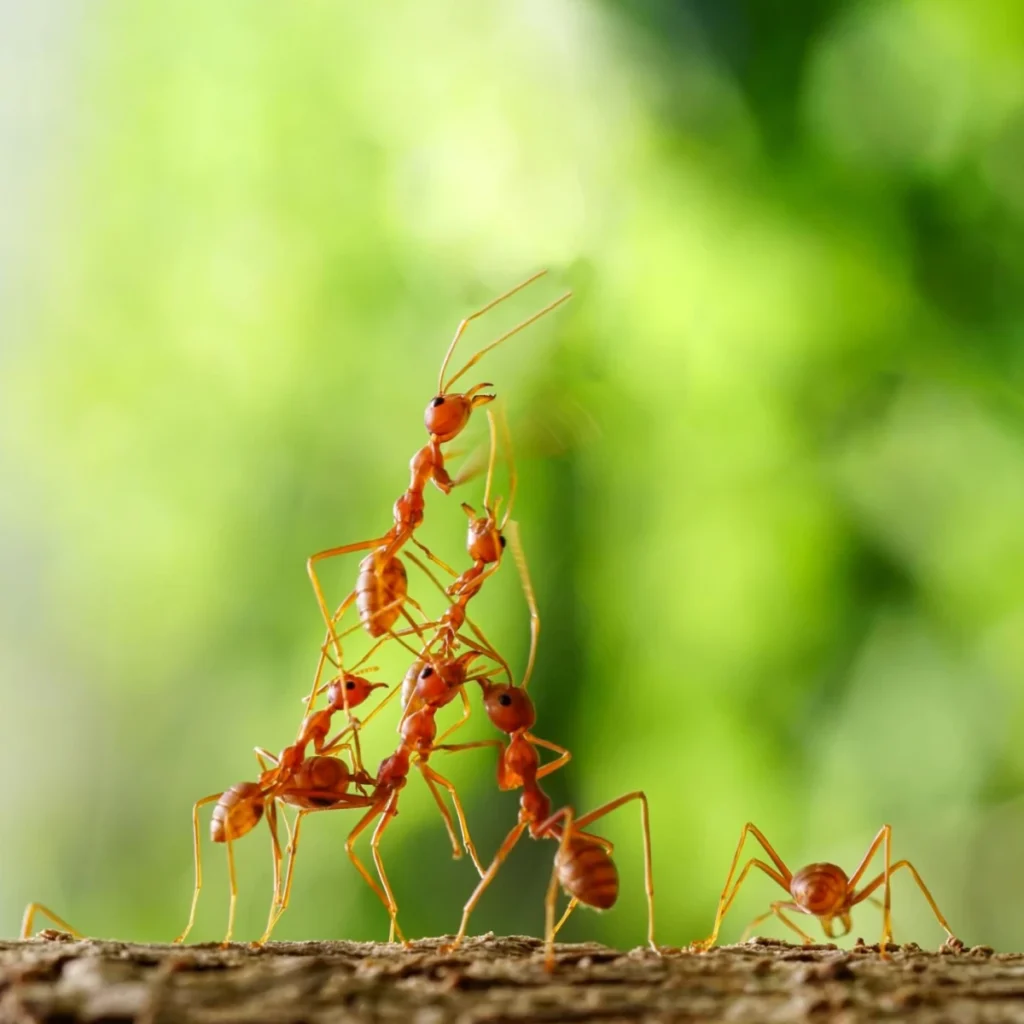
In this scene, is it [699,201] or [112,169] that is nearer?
[699,201]

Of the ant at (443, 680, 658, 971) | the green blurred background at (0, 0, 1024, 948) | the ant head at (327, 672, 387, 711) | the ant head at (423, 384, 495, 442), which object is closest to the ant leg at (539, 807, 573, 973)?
the ant at (443, 680, 658, 971)

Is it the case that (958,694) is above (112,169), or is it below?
below

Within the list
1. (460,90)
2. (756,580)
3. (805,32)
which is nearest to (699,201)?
(805,32)

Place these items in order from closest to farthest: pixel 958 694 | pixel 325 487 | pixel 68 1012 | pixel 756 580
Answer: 1. pixel 68 1012
2. pixel 958 694
3. pixel 756 580
4. pixel 325 487

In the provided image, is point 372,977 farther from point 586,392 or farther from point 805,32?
point 805,32

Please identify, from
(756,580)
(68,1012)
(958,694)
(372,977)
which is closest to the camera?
(68,1012)

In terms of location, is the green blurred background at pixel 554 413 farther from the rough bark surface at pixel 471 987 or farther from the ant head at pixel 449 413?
the rough bark surface at pixel 471 987

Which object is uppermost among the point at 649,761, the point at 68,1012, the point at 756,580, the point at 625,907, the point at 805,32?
the point at 805,32

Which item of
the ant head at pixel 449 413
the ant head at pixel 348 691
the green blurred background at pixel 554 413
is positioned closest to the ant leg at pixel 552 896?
the ant head at pixel 348 691

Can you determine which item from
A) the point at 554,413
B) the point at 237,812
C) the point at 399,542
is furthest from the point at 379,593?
the point at 554,413
